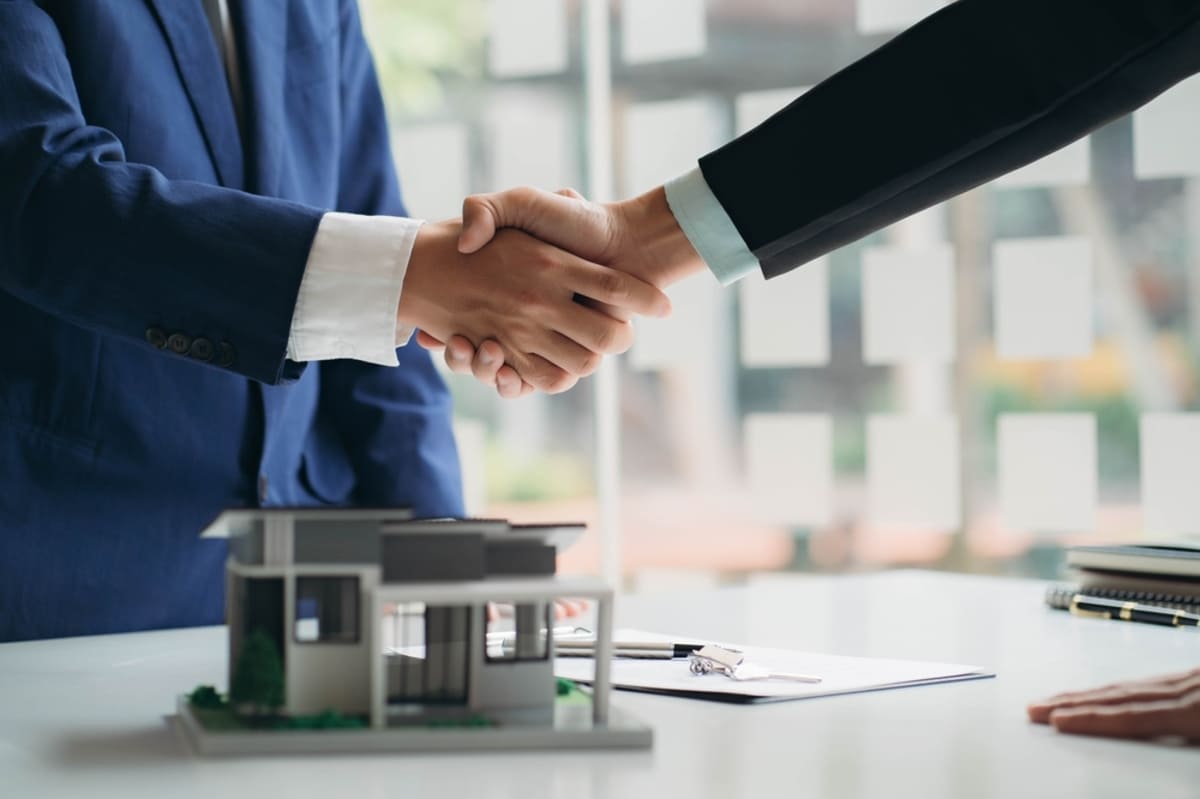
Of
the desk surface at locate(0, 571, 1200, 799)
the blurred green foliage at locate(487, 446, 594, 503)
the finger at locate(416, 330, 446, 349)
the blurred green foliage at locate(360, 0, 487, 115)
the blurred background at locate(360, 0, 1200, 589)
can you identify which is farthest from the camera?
the blurred green foliage at locate(360, 0, 487, 115)

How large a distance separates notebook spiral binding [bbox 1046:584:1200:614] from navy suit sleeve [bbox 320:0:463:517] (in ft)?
2.64

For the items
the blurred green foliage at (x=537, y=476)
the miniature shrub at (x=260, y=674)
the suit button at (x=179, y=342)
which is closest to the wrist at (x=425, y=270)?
the suit button at (x=179, y=342)

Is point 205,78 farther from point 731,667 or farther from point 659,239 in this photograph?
point 731,667

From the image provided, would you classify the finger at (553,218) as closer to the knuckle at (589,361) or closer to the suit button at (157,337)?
the knuckle at (589,361)

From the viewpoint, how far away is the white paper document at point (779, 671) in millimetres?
972

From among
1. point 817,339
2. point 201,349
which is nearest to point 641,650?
point 201,349

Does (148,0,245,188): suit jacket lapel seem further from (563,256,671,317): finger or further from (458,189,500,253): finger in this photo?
(563,256,671,317): finger

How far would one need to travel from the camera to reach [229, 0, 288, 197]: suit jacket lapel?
5.27 ft

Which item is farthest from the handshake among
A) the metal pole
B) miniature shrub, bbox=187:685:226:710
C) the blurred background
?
the metal pole

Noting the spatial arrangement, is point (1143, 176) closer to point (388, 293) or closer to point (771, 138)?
point (771, 138)

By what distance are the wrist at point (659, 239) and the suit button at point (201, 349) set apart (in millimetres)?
538

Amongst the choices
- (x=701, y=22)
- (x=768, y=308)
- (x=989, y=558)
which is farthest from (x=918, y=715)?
(x=701, y=22)

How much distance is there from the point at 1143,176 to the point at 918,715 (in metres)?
2.81

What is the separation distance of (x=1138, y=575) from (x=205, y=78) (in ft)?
4.19
